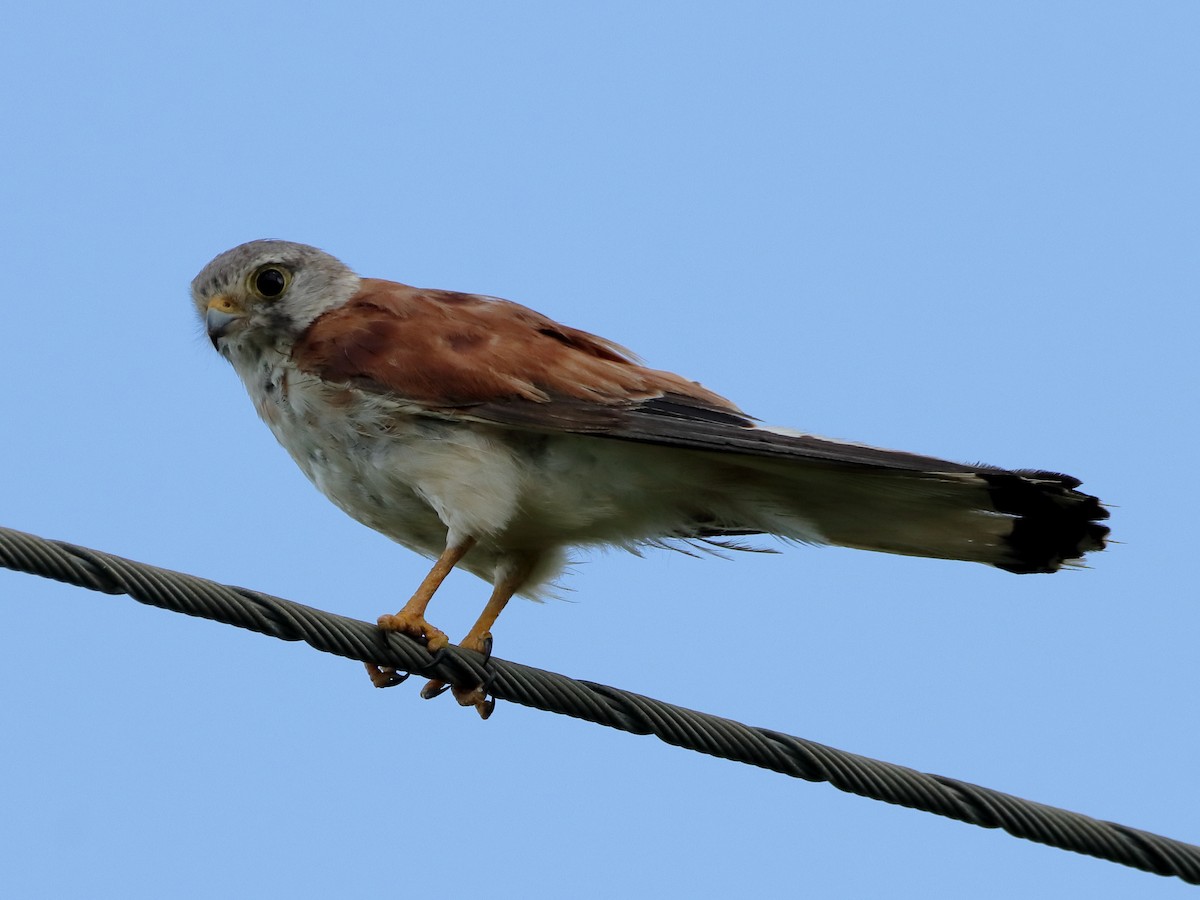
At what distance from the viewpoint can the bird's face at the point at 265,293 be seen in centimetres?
518

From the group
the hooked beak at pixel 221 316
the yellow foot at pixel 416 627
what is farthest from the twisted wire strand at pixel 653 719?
the hooked beak at pixel 221 316

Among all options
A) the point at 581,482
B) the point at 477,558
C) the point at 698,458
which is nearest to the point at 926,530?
the point at 698,458

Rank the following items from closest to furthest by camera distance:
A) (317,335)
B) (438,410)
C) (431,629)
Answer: (431,629) → (438,410) → (317,335)

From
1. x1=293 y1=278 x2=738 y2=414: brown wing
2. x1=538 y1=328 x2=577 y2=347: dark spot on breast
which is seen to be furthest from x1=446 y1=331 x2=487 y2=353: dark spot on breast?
x1=538 y1=328 x2=577 y2=347: dark spot on breast

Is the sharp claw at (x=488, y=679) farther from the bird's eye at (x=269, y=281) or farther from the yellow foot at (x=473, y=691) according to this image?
the bird's eye at (x=269, y=281)

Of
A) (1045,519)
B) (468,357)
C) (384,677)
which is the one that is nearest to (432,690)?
(384,677)

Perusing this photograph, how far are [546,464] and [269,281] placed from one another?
4.27ft

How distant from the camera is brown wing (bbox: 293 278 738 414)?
15.3 feet

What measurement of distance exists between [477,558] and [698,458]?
924mm

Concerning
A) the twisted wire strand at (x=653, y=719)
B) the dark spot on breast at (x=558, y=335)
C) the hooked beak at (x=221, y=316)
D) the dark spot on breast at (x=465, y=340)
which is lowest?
the twisted wire strand at (x=653, y=719)

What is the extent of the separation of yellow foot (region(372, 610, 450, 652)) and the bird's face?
1.20 metres

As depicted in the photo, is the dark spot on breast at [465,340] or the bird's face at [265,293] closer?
the dark spot on breast at [465,340]

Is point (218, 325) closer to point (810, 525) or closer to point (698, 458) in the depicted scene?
point (698, 458)

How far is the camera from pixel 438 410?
15.2 ft
